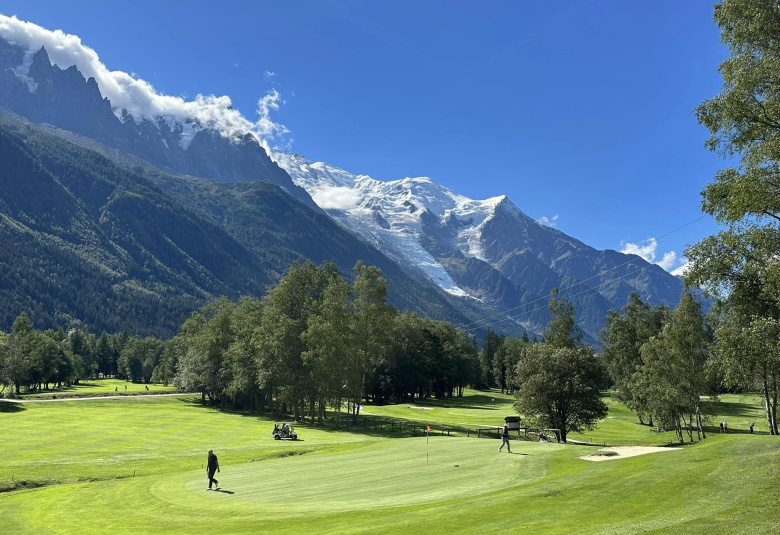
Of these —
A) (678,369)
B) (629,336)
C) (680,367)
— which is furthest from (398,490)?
(629,336)

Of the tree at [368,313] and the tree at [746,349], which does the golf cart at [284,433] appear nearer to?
the tree at [368,313]

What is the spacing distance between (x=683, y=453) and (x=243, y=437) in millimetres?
54839

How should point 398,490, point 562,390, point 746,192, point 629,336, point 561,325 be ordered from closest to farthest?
1. point 746,192
2. point 398,490
3. point 562,390
4. point 561,325
5. point 629,336

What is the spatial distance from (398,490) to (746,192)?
872 inches

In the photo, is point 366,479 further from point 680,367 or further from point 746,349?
point 680,367

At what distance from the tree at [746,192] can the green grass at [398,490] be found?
6.26m

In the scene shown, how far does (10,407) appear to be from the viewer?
3703 inches

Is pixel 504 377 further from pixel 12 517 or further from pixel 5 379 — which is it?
pixel 12 517

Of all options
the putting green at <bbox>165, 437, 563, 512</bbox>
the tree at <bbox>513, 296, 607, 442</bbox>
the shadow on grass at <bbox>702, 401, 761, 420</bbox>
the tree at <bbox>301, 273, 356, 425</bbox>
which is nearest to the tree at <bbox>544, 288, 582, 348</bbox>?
the tree at <bbox>513, 296, 607, 442</bbox>

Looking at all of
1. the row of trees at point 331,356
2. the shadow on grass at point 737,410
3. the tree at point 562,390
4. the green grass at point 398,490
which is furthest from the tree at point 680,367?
the green grass at point 398,490

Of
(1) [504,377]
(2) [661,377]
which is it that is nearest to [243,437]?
(2) [661,377]

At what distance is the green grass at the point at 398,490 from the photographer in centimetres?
2020

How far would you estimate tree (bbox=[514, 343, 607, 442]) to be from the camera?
6244 cm

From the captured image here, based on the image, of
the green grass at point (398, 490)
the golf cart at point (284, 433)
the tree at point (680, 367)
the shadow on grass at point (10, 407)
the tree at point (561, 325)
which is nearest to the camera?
the green grass at point (398, 490)
